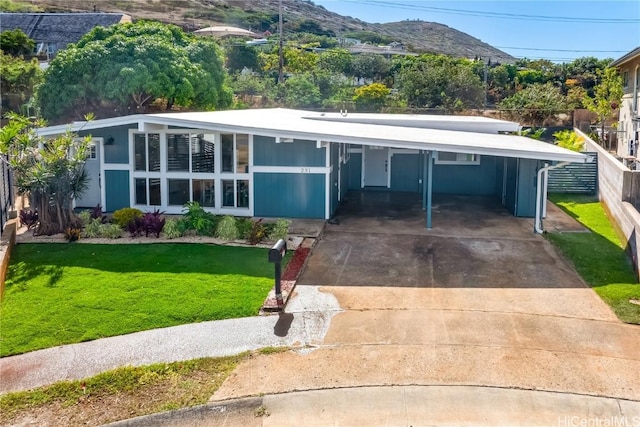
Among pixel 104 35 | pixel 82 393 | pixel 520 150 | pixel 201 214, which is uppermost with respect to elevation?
pixel 104 35

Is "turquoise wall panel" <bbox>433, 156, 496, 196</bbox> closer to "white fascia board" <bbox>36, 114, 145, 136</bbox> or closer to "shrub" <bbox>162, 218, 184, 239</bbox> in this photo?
"shrub" <bbox>162, 218, 184, 239</bbox>

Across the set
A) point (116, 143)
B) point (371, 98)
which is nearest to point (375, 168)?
point (116, 143)

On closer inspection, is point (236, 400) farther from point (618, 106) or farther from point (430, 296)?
point (618, 106)

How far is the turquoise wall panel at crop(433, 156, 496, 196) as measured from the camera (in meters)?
17.9

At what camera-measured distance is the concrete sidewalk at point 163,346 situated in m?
6.31

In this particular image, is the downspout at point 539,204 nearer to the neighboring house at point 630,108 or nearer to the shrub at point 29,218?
the neighboring house at point 630,108

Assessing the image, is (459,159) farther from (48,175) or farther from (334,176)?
(48,175)

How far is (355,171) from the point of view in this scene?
19.1 metres

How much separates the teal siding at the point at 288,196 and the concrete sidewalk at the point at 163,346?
18.8 ft

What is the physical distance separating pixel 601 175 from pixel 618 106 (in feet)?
36.7

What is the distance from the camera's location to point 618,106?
84.6 ft

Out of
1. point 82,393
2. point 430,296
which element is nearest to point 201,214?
point 430,296

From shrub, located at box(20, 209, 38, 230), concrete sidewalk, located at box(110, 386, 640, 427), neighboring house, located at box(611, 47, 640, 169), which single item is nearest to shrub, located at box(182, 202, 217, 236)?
shrub, located at box(20, 209, 38, 230)

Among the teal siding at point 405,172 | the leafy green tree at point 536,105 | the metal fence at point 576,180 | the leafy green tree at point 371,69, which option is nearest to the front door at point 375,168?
the teal siding at point 405,172
